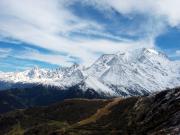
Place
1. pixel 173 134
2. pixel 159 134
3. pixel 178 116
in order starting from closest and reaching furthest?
pixel 173 134 < pixel 159 134 < pixel 178 116

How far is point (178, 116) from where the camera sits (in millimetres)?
165250

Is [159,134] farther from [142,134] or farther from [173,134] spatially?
[142,134]

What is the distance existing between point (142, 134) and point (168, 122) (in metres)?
14.8

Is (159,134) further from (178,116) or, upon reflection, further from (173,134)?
(178,116)

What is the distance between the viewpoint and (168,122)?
167000 mm

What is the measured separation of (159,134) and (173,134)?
1211cm

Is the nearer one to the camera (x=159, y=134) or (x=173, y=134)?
(x=173, y=134)

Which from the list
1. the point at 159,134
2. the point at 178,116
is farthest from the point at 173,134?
the point at 178,116

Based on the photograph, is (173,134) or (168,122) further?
(168,122)

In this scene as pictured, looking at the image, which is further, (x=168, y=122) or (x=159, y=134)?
(x=168, y=122)

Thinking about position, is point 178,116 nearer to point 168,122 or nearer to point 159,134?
point 168,122

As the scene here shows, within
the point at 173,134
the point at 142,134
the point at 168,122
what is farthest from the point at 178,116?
the point at 173,134

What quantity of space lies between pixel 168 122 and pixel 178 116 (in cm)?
515

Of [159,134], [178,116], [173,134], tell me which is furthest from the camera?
[178,116]
